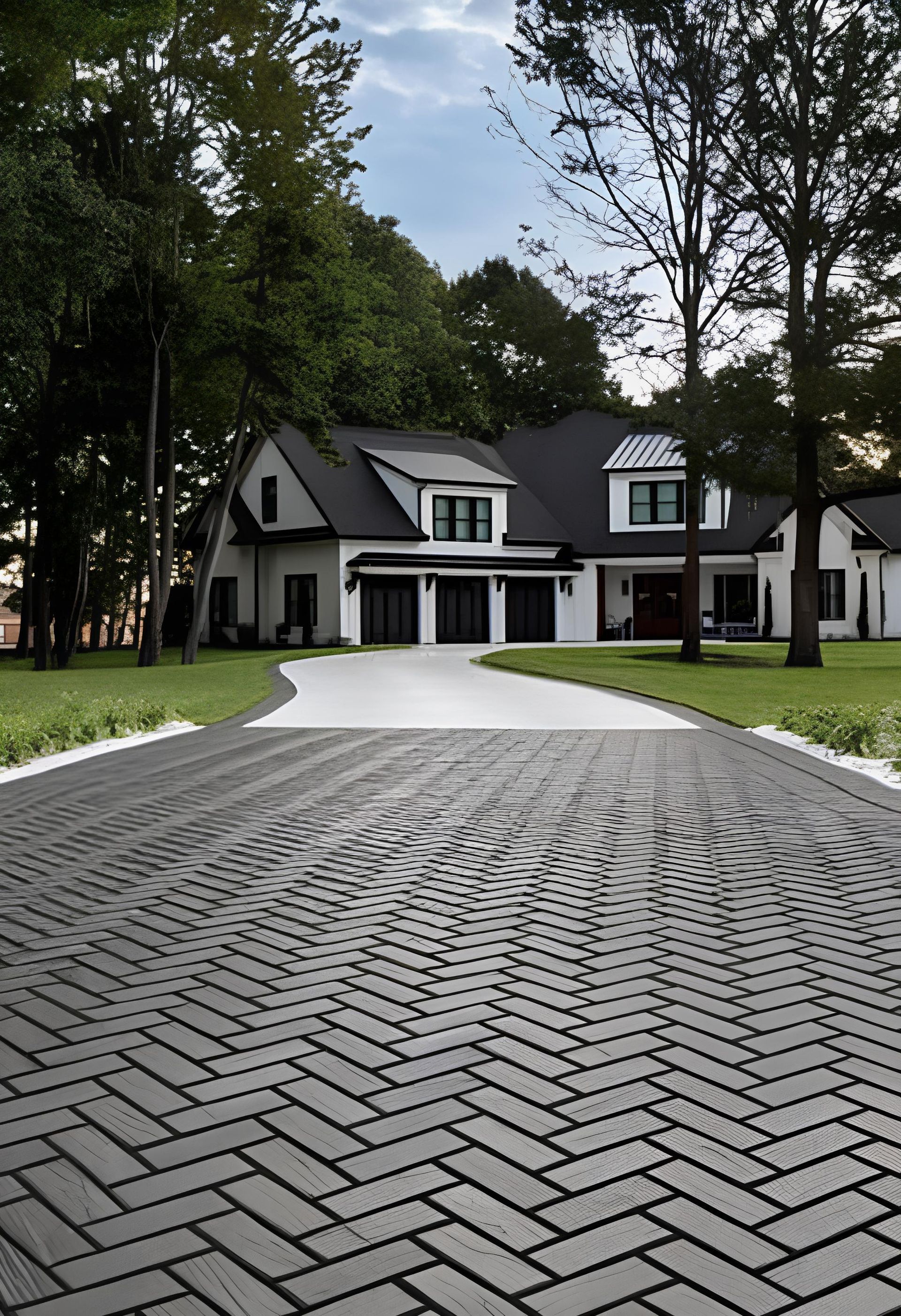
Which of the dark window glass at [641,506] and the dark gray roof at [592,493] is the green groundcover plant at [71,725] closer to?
the dark gray roof at [592,493]

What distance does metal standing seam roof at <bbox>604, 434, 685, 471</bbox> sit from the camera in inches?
1714

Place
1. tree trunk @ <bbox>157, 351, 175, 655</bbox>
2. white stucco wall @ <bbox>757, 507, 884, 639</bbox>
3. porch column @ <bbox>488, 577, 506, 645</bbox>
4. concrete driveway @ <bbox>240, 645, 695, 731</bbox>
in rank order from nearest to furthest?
concrete driveway @ <bbox>240, 645, 695, 731</bbox>, tree trunk @ <bbox>157, 351, 175, 655</bbox>, porch column @ <bbox>488, 577, 506, 645</bbox>, white stucco wall @ <bbox>757, 507, 884, 639</bbox>

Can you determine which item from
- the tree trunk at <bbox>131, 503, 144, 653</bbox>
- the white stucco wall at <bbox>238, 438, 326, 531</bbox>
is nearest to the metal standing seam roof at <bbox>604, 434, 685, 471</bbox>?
the white stucco wall at <bbox>238, 438, 326, 531</bbox>

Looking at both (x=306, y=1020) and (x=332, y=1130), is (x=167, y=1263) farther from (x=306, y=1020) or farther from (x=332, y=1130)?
(x=306, y=1020)

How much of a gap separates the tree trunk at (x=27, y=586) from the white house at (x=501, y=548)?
21.3 feet

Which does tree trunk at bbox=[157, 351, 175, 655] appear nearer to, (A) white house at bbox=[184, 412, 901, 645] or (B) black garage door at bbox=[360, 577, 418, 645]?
(A) white house at bbox=[184, 412, 901, 645]

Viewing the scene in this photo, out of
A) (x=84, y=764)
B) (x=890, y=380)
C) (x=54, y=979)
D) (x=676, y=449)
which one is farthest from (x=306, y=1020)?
(x=676, y=449)

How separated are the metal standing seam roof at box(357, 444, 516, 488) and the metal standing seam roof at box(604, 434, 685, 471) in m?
4.73

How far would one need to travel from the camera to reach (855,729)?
37.9ft

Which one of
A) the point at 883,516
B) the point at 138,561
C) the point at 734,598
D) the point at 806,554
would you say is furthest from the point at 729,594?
the point at 138,561

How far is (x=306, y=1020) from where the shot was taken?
13.0ft

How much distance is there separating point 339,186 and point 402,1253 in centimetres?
3640

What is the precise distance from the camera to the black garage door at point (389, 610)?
3841 centimetres

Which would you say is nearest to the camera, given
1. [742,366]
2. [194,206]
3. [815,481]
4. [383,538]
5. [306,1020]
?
[306,1020]
